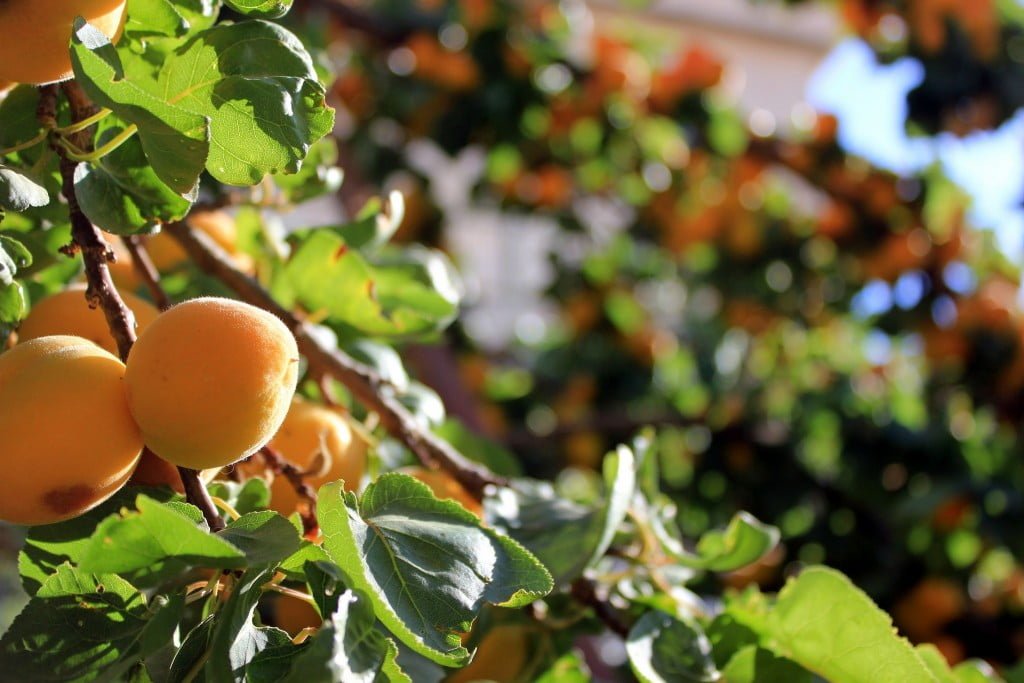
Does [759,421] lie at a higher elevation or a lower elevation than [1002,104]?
lower

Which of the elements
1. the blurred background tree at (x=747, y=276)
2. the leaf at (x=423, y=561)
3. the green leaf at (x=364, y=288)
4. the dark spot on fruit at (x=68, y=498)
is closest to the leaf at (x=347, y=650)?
the leaf at (x=423, y=561)

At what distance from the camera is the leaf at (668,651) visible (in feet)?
1.87

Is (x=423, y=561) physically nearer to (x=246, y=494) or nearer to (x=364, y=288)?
(x=246, y=494)

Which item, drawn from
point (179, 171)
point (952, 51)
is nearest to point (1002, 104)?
point (952, 51)

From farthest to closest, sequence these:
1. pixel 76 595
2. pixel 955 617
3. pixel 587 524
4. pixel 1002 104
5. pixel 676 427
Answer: pixel 676 427 → pixel 1002 104 → pixel 955 617 → pixel 587 524 → pixel 76 595

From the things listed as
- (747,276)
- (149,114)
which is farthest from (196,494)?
(747,276)

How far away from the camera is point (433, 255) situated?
0.83 m

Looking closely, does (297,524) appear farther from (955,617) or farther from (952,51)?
(952,51)

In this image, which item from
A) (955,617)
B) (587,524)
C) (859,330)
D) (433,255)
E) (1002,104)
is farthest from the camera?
(859,330)

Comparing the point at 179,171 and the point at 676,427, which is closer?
the point at 179,171

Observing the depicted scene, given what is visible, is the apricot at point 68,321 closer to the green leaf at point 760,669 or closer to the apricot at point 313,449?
the apricot at point 313,449

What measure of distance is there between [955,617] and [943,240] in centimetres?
75

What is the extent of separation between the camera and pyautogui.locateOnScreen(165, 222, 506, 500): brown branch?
650 millimetres

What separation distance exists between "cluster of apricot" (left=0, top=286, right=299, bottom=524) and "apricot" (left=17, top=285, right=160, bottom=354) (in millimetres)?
71
